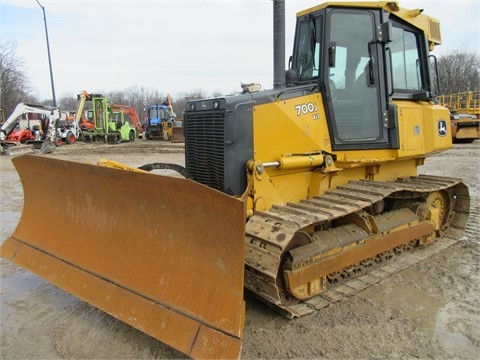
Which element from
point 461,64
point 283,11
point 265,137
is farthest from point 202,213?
point 461,64

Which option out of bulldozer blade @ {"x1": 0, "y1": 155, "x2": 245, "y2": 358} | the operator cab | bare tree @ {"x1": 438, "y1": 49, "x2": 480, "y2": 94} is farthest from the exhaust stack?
bare tree @ {"x1": 438, "y1": 49, "x2": 480, "y2": 94}

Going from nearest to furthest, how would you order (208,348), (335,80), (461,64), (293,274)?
1. (208,348)
2. (293,274)
3. (335,80)
4. (461,64)

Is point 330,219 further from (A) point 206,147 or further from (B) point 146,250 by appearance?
(B) point 146,250

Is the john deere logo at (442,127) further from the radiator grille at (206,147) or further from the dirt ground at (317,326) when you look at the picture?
the radiator grille at (206,147)

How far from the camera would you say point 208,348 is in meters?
2.64

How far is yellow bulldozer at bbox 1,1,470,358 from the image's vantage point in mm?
2926

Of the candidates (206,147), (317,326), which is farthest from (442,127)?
(317,326)

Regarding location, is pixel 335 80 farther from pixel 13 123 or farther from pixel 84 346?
pixel 13 123

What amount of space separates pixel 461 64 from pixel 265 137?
47.5m

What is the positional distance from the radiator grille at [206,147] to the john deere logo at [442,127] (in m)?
3.08

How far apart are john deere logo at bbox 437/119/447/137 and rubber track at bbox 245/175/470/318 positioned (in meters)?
0.63

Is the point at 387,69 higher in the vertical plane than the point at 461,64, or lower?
lower

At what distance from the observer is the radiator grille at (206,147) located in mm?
3789

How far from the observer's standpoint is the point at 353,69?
4.36 metres
